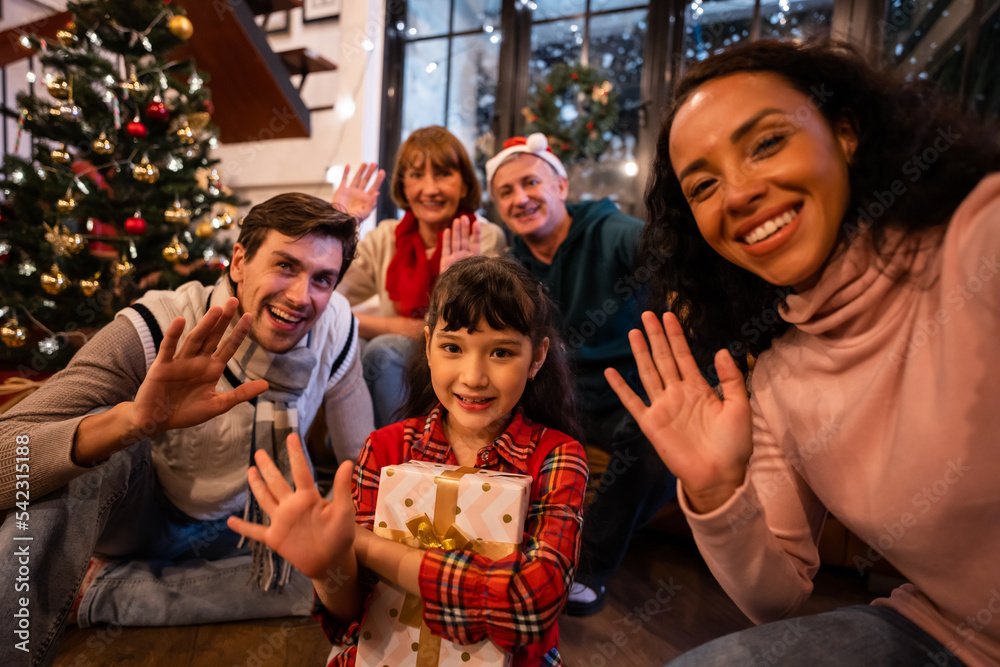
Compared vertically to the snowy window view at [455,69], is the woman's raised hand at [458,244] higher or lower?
lower

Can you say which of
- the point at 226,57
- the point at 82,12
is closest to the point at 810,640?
the point at 82,12

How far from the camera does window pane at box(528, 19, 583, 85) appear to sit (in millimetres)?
3648

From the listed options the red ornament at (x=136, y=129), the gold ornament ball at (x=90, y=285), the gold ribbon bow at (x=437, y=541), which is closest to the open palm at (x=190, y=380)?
the gold ribbon bow at (x=437, y=541)

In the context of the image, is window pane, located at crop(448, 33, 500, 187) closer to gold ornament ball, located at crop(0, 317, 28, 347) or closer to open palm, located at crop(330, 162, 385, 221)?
open palm, located at crop(330, 162, 385, 221)

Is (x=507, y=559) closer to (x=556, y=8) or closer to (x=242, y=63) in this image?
(x=242, y=63)

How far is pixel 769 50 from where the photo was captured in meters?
0.89

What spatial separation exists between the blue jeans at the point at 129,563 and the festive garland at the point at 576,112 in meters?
2.72

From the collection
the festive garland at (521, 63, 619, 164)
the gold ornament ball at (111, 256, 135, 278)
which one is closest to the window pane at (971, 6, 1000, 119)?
the festive garland at (521, 63, 619, 164)

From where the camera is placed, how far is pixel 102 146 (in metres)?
2.23

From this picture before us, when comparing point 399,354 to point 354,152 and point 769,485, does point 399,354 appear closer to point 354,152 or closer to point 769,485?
point 769,485

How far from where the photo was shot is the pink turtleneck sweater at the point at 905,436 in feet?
2.38

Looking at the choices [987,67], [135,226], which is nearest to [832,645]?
[135,226]

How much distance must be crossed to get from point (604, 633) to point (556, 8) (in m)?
3.64

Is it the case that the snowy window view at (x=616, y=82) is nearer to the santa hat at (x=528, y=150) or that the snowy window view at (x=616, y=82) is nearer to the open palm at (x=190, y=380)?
the santa hat at (x=528, y=150)
